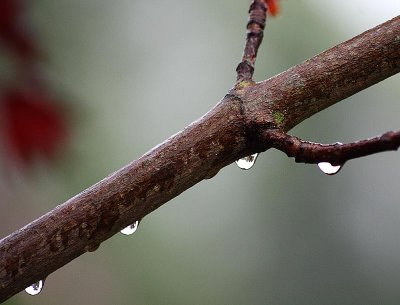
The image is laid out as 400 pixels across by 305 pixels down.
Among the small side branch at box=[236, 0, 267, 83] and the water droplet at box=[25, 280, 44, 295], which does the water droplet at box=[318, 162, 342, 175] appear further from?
the water droplet at box=[25, 280, 44, 295]

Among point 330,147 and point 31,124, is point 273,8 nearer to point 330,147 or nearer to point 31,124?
point 330,147

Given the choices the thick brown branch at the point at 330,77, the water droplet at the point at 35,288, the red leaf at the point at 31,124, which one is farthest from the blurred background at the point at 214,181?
the thick brown branch at the point at 330,77

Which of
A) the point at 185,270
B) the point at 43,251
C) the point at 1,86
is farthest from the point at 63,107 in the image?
the point at 185,270

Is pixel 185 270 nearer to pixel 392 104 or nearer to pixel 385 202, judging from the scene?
pixel 385 202

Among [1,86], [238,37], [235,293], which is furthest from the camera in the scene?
[238,37]

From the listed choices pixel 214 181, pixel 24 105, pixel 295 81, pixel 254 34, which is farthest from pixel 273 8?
pixel 214 181

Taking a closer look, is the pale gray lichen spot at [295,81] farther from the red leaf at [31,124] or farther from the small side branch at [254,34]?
the red leaf at [31,124]

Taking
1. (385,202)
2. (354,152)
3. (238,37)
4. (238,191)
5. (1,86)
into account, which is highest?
(238,37)

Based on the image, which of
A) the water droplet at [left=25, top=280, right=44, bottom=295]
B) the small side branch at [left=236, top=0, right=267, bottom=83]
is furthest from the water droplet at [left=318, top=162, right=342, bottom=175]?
the water droplet at [left=25, top=280, right=44, bottom=295]
